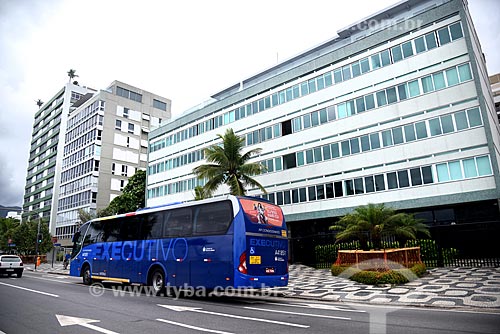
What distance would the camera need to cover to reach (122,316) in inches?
344

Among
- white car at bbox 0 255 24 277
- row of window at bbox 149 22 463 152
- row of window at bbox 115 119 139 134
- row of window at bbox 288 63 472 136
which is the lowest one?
white car at bbox 0 255 24 277

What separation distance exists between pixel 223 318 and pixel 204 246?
13.5 ft

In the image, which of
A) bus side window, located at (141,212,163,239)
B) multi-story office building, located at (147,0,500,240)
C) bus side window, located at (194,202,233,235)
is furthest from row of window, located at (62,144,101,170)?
bus side window, located at (194,202,233,235)

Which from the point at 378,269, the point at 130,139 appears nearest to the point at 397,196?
the point at 378,269

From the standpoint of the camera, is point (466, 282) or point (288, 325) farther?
point (466, 282)

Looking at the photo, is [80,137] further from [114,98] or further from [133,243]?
[133,243]

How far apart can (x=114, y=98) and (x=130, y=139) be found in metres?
8.02

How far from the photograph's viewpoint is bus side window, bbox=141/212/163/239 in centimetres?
1455

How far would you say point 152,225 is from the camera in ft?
48.9

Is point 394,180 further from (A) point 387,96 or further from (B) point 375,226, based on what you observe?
(B) point 375,226

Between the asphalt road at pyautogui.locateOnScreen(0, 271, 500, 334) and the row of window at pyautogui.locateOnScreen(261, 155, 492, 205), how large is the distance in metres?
16.2

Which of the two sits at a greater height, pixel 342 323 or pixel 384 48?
pixel 384 48

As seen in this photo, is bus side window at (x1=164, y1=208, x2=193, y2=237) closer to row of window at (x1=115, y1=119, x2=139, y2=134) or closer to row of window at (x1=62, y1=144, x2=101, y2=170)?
row of window at (x1=62, y1=144, x2=101, y2=170)

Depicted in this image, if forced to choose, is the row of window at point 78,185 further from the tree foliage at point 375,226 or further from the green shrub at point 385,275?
the green shrub at point 385,275
